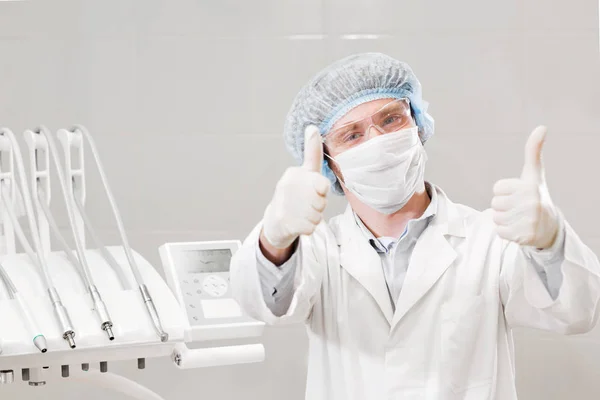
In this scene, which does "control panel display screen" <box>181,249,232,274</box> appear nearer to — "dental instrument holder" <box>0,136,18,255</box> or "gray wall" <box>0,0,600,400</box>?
"dental instrument holder" <box>0,136,18,255</box>

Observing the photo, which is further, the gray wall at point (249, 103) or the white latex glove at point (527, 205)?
the gray wall at point (249, 103)

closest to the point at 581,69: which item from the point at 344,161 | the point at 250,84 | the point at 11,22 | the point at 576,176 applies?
the point at 576,176

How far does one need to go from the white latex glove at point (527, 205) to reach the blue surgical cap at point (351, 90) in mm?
478

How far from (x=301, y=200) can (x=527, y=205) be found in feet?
1.11

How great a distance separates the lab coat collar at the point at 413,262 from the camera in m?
1.63

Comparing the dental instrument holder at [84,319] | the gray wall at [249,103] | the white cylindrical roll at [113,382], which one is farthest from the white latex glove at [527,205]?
the gray wall at [249,103]

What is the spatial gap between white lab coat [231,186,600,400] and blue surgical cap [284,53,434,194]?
0.84 ft

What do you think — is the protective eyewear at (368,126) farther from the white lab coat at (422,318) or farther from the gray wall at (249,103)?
the gray wall at (249,103)

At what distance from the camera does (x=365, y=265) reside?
1665 mm

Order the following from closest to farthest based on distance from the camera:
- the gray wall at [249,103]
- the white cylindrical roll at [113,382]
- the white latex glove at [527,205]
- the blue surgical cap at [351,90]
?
the white latex glove at [527,205]
the blue surgical cap at [351,90]
the white cylindrical roll at [113,382]
the gray wall at [249,103]

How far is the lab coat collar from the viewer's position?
1.63 m

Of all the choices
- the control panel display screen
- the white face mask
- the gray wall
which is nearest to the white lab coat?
the white face mask

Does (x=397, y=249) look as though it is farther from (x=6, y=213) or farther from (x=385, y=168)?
(x=6, y=213)

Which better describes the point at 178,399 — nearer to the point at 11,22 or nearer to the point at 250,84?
the point at 250,84
